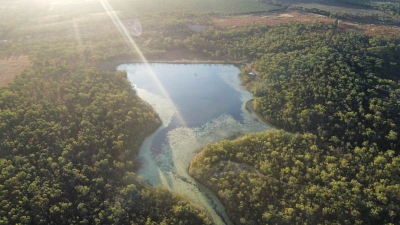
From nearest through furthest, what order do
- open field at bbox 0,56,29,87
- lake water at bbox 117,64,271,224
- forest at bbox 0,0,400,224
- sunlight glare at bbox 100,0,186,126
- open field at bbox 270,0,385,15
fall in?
forest at bbox 0,0,400,224, lake water at bbox 117,64,271,224, open field at bbox 0,56,29,87, sunlight glare at bbox 100,0,186,126, open field at bbox 270,0,385,15

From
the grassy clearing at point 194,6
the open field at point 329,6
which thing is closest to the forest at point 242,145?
the open field at point 329,6

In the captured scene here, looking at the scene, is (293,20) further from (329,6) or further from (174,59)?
(174,59)

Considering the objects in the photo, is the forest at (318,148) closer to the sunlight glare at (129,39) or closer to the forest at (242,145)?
the forest at (242,145)

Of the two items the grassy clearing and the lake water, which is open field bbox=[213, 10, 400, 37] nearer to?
the grassy clearing

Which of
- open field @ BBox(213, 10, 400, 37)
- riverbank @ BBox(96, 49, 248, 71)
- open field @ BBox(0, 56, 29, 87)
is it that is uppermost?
open field @ BBox(213, 10, 400, 37)

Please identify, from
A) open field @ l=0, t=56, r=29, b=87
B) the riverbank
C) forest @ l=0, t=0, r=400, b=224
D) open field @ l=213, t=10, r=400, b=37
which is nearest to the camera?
forest @ l=0, t=0, r=400, b=224

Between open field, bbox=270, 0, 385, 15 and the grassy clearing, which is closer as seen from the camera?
open field, bbox=270, 0, 385, 15

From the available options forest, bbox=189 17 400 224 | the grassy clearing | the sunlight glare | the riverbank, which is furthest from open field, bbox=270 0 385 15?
the sunlight glare
